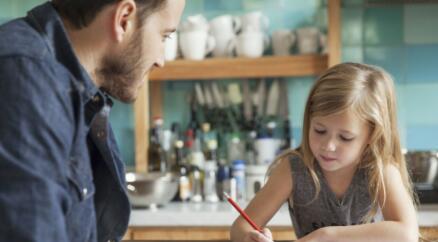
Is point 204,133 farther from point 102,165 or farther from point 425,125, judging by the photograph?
point 102,165

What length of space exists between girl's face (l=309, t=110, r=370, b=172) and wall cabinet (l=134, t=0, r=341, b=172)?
1265 mm

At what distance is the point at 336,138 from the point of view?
1.59 m

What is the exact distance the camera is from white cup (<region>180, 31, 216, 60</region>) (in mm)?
2996

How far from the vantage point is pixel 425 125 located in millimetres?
3113

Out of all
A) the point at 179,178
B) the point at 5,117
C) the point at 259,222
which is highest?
the point at 5,117

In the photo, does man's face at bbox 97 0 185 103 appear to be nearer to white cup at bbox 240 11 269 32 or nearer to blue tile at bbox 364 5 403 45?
white cup at bbox 240 11 269 32

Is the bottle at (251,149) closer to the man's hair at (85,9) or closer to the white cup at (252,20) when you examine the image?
the white cup at (252,20)

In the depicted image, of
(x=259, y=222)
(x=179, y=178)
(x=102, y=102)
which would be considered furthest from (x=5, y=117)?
(x=179, y=178)

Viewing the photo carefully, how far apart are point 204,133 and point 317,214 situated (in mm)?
1520

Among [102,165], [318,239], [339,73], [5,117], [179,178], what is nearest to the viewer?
[5,117]

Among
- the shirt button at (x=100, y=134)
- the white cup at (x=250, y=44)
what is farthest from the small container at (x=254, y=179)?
the shirt button at (x=100, y=134)

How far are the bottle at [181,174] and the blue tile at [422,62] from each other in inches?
43.7

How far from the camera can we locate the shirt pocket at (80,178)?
87 cm

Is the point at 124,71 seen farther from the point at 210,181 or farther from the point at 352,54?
the point at 352,54
